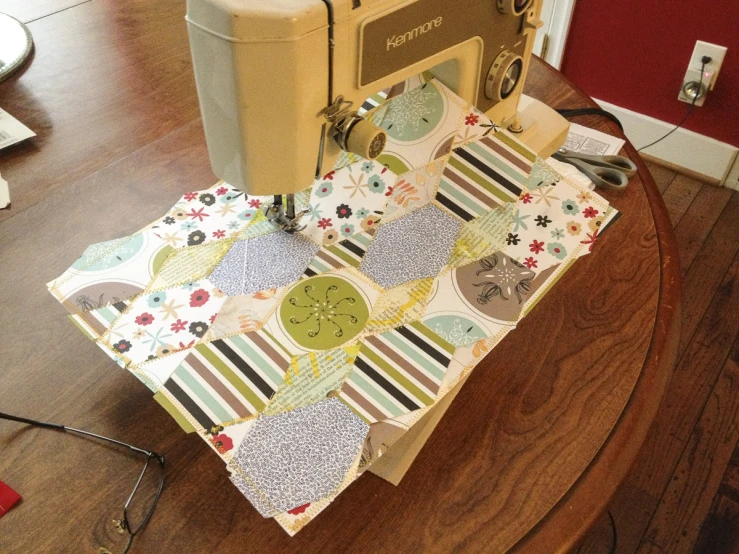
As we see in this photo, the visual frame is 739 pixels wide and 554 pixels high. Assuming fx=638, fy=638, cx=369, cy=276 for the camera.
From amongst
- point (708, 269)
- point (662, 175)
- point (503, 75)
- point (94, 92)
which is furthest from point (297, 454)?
point (662, 175)

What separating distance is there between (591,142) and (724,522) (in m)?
0.93

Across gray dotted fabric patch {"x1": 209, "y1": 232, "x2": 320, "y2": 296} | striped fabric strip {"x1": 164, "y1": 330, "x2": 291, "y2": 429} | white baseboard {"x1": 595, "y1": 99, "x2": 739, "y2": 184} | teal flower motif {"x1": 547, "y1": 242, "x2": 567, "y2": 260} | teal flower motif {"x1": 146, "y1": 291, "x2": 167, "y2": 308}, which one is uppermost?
teal flower motif {"x1": 547, "y1": 242, "x2": 567, "y2": 260}

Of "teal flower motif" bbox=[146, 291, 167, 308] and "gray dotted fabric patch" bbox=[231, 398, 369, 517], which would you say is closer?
"gray dotted fabric patch" bbox=[231, 398, 369, 517]

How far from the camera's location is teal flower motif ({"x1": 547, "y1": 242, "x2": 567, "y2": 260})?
831 mm

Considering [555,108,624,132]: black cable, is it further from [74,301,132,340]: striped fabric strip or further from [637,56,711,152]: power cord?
[637,56,711,152]: power cord

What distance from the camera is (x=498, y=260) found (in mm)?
830

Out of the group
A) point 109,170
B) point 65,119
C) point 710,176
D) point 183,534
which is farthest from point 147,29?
point 710,176

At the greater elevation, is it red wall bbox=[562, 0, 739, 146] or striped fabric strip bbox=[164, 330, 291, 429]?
striped fabric strip bbox=[164, 330, 291, 429]

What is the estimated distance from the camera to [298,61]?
2.06 ft

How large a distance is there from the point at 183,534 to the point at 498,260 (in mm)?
490

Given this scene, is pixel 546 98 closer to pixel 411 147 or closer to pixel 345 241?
pixel 411 147

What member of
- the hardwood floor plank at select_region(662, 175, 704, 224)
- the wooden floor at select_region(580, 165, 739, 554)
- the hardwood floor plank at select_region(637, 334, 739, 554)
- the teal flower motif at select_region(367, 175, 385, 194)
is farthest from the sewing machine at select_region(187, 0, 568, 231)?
the hardwood floor plank at select_region(662, 175, 704, 224)

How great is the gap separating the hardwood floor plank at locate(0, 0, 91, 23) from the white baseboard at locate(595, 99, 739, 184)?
1.69 m

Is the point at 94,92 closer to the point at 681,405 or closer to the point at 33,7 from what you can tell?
the point at 33,7
